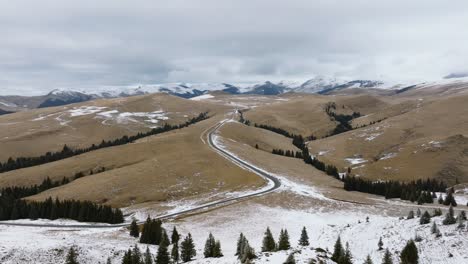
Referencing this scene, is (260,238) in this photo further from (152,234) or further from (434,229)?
(434,229)

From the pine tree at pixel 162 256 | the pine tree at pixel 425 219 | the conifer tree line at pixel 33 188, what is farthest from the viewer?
the conifer tree line at pixel 33 188

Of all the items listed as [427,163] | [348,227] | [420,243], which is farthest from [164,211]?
[427,163]

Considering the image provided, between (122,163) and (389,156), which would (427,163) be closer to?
(389,156)

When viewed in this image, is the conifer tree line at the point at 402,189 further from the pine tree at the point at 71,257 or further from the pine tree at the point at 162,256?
the pine tree at the point at 71,257

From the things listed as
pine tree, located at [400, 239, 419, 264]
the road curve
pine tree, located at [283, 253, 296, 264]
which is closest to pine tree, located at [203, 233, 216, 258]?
pine tree, located at [283, 253, 296, 264]

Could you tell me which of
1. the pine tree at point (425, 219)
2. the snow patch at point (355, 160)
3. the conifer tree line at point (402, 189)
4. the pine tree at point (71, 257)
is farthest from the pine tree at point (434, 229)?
the snow patch at point (355, 160)

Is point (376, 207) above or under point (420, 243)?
under

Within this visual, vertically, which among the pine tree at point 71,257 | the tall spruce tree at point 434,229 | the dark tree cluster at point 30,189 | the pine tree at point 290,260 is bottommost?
the dark tree cluster at point 30,189
